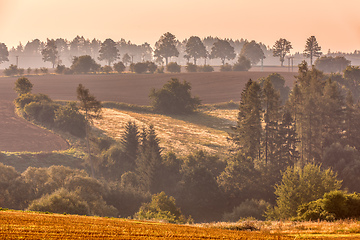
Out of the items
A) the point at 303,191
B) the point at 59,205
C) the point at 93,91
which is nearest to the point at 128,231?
the point at 59,205

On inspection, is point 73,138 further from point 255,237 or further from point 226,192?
point 255,237

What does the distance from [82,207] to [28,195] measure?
1192 centimetres

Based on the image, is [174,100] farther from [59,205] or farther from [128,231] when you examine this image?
[128,231]

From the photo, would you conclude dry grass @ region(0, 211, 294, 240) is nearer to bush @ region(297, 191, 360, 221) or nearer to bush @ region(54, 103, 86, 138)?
bush @ region(297, 191, 360, 221)

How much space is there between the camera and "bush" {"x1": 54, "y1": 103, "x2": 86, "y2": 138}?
3778 inches

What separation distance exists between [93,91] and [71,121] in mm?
59459

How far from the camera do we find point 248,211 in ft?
207

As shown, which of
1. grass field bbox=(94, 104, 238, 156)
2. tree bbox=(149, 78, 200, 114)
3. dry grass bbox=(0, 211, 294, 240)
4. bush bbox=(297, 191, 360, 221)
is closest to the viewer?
dry grass bbox=(0, 211, 294, 240)

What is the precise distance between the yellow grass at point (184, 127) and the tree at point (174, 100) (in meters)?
3.52

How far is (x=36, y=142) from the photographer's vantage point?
295ft

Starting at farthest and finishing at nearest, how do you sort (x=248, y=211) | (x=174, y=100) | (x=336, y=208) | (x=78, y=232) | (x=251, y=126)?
1. (x=174, y=100)
2. (x=251, y=126)
3. (x=248, y=211)
4. (x=336, y=208)
5. (x=78, y=232)

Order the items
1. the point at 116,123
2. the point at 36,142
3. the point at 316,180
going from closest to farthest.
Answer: the point at 316,180
the point at 36,142
the point at 116,123

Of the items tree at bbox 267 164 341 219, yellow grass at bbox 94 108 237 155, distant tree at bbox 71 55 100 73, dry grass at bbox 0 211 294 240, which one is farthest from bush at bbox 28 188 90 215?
distant tree at bbox 71 55 100 73

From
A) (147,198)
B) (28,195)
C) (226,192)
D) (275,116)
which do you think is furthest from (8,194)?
(275,116)
